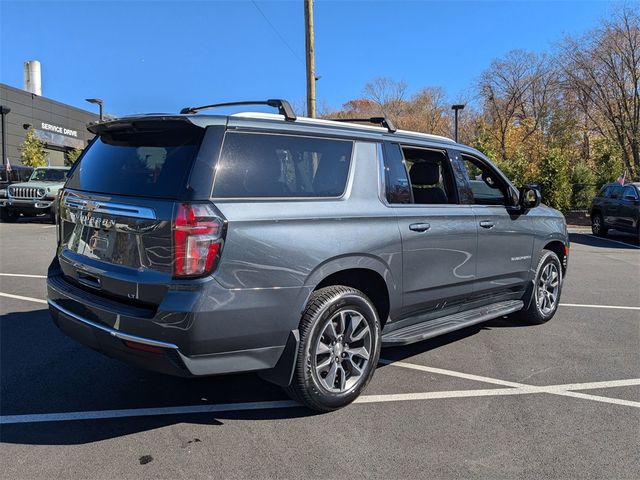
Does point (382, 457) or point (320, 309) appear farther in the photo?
point (320, 309)

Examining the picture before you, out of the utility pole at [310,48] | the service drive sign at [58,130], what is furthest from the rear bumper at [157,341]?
the service drive sign at [58,130]

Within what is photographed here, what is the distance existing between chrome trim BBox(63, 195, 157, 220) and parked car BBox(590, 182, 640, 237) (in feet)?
50.4

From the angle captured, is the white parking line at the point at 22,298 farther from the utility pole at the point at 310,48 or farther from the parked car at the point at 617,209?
the parked car at the point at 617,209

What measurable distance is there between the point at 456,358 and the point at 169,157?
309 cm

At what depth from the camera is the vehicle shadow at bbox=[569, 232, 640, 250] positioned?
47.6 feet

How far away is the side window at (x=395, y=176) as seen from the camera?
4027 millimetres

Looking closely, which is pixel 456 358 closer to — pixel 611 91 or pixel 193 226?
pixel 193 226

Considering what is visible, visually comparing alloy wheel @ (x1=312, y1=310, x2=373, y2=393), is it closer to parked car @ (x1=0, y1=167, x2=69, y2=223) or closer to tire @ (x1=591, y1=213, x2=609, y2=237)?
parked car @ (x1=0, y1=167, x2=69, y2=223)

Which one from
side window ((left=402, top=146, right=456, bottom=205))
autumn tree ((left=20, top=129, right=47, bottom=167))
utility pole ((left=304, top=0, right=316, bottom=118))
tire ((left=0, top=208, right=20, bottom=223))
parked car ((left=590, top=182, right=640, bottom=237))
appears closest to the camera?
side window ((left=402, top=146, right=456, bottom=205))

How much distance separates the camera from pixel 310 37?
1346cm

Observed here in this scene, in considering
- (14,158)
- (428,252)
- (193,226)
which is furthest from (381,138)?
(14,158)

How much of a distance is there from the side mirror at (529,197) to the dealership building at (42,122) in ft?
102

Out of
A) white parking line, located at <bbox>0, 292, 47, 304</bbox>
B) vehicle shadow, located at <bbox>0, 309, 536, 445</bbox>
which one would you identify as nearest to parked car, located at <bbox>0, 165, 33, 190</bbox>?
white parking line, located at <bbox>0, 292, 47, 304</bbox>

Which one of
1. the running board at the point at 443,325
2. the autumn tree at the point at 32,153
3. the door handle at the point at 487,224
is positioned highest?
the autumn tree at the point at 32,153
